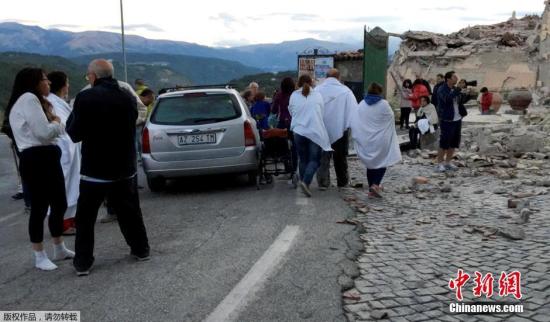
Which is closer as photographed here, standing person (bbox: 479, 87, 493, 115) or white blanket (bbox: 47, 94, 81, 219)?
white blanket (bbox: 47, 94, 81, 219)

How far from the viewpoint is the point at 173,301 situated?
4141mm

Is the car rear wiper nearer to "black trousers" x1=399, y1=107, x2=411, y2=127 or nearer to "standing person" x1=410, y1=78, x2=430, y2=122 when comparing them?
"standing person" x1=410, y1=78, x2=430, y2=122

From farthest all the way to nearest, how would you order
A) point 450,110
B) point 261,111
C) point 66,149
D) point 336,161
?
point 261,111, point 450,110, point 336,161, point 66,149

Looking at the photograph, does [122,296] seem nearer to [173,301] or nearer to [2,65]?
[173,301]

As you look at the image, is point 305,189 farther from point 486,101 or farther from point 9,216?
point 486,101

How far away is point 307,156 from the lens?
841cm

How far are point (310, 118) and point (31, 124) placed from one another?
14.1 feet

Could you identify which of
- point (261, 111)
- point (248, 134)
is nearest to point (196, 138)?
point (248, 134)

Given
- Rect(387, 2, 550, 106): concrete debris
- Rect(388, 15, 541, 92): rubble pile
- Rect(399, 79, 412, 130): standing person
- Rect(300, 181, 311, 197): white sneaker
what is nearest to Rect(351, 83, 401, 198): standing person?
Rect(300, 181, 311, 197): white sneaker

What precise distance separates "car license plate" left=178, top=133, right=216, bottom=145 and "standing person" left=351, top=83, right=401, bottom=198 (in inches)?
90.0

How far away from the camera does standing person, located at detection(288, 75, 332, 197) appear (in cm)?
813

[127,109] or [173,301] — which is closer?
[173,301]

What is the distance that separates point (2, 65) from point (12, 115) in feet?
169

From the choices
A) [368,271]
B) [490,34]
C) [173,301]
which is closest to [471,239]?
[368,271]
